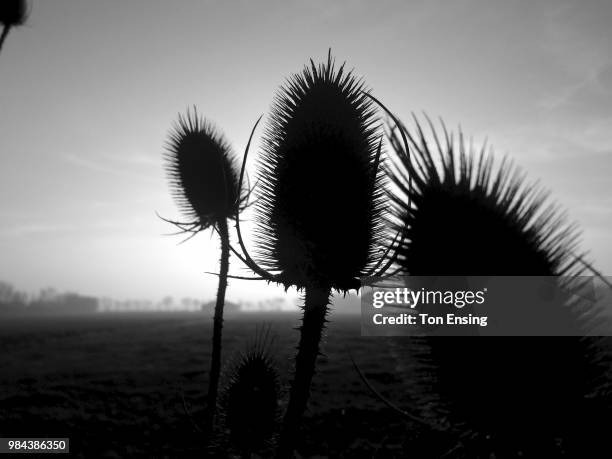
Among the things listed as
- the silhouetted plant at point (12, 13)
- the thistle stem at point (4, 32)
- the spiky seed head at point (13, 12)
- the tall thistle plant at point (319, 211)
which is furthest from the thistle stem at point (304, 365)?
the spiky seed head at point (13, 12)

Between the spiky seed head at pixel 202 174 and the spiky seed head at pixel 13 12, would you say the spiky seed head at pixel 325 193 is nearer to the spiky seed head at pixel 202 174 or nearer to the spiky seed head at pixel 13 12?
the spiky seed head at pixel 202 174

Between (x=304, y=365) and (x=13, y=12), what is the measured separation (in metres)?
8.29

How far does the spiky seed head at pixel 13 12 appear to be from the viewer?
6.85 meters

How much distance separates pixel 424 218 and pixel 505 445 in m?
0.98

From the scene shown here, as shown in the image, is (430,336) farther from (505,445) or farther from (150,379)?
(150,379)

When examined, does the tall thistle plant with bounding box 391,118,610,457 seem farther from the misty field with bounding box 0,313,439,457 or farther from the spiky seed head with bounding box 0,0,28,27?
the spiky seed head with bounding box 0,0,28,27

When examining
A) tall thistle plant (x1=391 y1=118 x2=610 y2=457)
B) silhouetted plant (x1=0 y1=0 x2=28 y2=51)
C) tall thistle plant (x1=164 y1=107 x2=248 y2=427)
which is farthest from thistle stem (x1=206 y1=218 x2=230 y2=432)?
silhouetted plant (x1=0 y1=0 x2=28 y2=51)

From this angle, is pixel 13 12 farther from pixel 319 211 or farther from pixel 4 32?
pixel 319 211

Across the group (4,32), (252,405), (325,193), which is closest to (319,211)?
(325,193)

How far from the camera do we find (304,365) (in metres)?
3.20

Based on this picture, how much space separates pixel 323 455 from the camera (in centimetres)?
1516

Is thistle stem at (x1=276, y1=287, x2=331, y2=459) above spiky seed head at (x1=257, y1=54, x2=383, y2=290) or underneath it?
underneath

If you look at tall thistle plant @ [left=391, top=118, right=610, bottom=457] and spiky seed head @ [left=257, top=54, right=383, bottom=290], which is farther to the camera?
spiky seed head @ [left=257, top=54, right=383, bottom=290]

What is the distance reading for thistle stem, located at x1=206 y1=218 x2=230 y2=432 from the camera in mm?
4902
